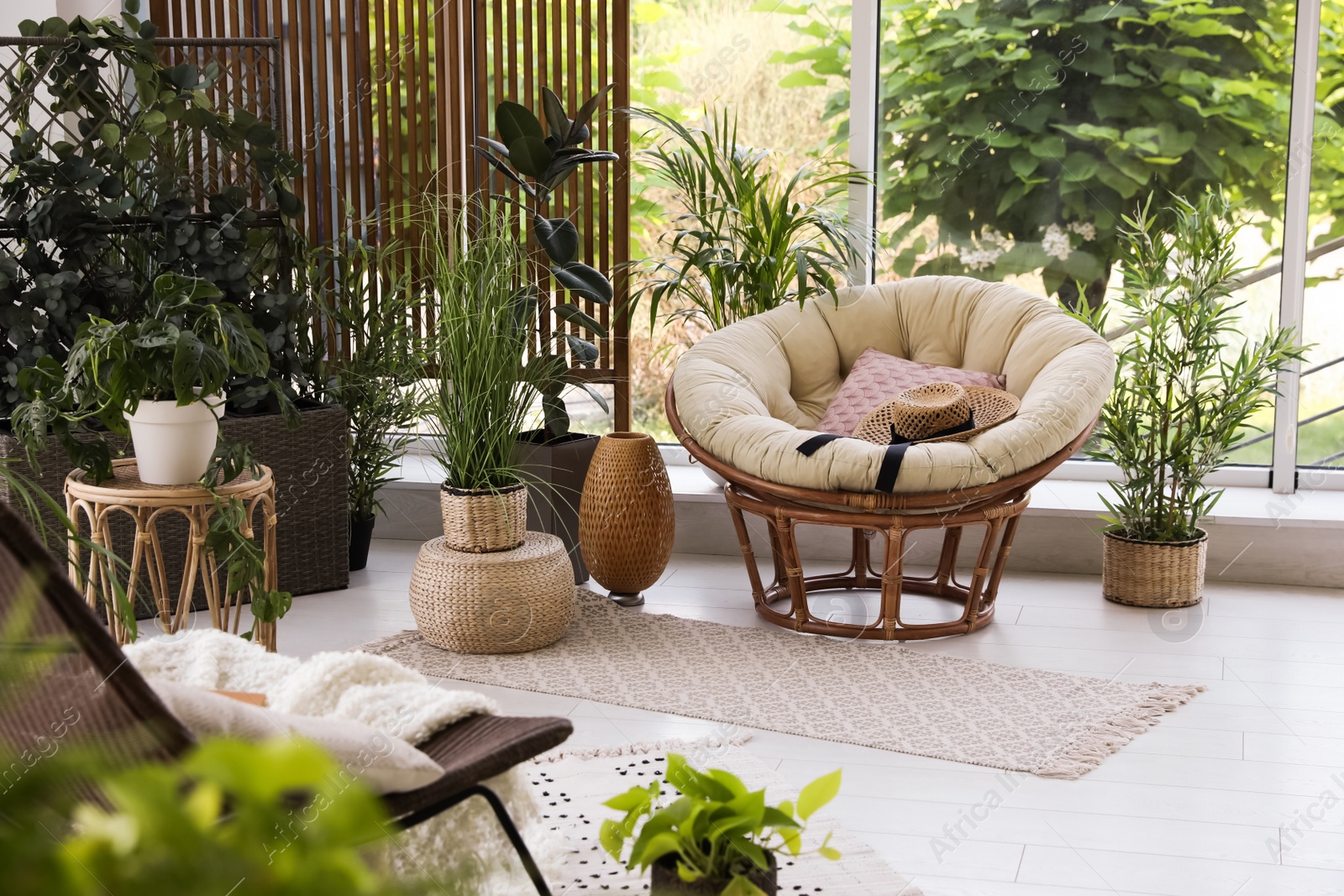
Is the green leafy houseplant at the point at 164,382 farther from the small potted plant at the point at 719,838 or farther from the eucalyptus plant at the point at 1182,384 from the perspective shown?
the eucalyptus plant at the point at 1182,384

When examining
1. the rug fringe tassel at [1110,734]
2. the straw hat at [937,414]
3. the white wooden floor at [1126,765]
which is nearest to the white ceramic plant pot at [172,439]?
the white wooden floor at [1126,765]

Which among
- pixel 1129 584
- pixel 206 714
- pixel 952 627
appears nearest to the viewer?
pixel 206 714

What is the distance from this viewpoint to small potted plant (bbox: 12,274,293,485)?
2.51 metres

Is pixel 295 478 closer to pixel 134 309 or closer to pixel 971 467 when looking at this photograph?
pixel 134 309

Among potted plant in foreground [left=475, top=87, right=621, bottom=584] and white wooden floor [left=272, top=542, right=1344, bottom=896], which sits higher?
potted plant in foreground [left=475, top=87, right=621, bottom=584]

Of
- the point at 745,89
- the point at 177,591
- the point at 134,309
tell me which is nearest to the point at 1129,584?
the point at 745,89

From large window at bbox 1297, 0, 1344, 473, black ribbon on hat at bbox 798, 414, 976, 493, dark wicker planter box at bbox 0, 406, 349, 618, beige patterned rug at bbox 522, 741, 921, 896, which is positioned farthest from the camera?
large window at bbox 1297, 0, 1344, 473

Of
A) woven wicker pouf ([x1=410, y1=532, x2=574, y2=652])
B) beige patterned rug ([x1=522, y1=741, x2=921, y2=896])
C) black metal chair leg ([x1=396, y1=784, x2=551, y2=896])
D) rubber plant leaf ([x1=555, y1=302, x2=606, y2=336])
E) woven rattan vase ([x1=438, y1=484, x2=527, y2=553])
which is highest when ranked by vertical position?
rubber plant leaf ([x1=555, y1=302, x2=606, y2=336])

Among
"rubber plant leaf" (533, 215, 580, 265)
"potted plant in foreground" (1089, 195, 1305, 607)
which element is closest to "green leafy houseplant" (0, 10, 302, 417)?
"rubber plant leaf" (533, 215, 580, 265)

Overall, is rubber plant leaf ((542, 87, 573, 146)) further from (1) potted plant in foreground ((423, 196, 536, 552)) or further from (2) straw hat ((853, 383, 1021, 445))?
(2) straw hat ((853, 383, 1021, 445))

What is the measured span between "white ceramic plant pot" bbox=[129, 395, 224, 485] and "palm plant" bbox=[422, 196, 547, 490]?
0.71 m

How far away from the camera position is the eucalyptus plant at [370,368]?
13.0 feet

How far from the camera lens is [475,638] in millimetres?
3221

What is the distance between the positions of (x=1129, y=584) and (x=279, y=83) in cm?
294
